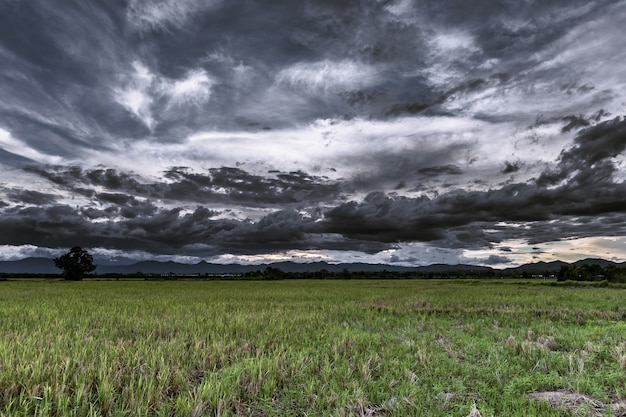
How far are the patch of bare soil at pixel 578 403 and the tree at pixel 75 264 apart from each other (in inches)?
4700

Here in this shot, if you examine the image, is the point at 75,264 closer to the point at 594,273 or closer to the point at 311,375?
the point at 311,375

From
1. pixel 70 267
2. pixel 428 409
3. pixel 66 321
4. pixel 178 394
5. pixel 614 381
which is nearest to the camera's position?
pixel 428 409

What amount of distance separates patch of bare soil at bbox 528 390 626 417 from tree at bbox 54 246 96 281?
392 feet

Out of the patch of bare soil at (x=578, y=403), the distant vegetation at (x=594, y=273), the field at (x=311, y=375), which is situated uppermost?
the distant vegetation at (x=594, y=273)

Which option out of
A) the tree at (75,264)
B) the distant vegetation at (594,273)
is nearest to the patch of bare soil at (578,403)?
the distant vegetation at (594,273)

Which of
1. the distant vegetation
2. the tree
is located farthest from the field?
the tree

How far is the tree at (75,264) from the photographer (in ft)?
332

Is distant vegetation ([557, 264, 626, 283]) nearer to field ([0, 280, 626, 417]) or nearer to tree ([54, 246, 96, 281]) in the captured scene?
field ([0, 280, 626, 417])

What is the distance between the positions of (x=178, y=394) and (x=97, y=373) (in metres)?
1.56

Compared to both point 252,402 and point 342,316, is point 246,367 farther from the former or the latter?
point 342,316

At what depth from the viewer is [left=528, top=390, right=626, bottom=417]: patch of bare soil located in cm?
548

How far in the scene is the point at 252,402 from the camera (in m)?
5.69

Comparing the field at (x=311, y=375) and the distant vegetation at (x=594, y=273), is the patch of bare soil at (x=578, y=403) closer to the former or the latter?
the field at (x=311, y=375)

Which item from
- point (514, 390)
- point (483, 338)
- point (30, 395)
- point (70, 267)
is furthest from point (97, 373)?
point (70, 267)
